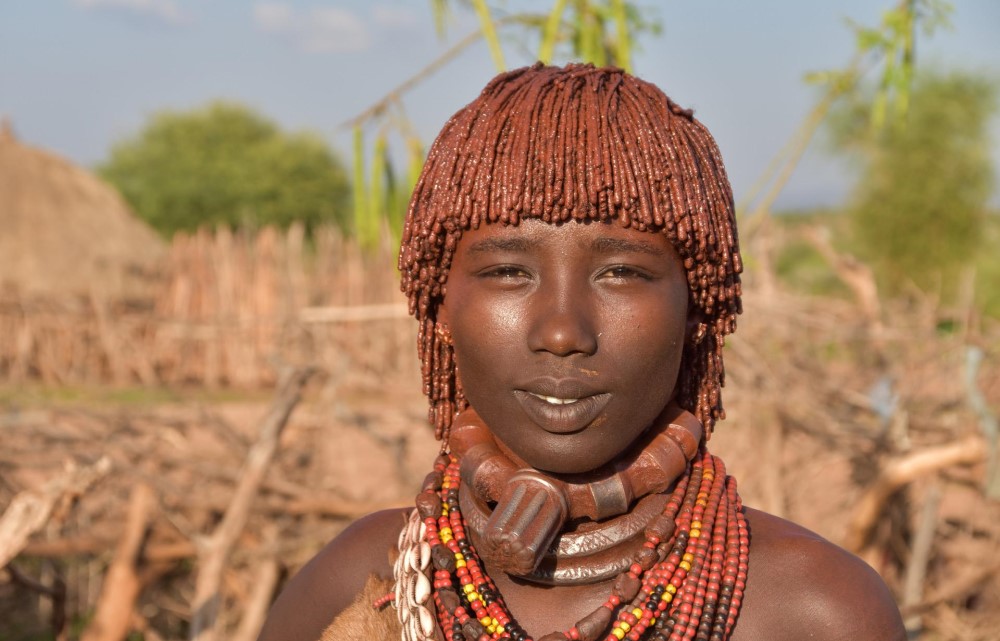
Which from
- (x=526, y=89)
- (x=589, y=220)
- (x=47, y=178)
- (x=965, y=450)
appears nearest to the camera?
(x=589, y=220)

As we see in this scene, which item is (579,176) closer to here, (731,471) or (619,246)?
(619,246)

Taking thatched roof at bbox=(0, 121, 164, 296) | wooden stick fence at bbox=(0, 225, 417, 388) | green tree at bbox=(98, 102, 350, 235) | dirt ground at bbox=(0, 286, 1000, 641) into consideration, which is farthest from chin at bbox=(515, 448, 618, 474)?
green tree at bbox=(98, 102, 350, 235)

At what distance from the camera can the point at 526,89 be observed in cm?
165

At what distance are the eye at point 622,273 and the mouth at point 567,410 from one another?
17cm

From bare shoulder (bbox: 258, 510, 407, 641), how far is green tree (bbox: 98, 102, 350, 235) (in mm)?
25839

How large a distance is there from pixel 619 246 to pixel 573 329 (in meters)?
0.15

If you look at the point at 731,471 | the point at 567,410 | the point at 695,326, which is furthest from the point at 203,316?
the point at 567,410

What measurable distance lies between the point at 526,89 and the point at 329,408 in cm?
366

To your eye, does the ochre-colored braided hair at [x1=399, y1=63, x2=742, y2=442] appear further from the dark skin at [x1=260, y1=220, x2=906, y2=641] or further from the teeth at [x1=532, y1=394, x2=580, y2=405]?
the teeth at [x1=532, y1=394, x2=580, y2=405]

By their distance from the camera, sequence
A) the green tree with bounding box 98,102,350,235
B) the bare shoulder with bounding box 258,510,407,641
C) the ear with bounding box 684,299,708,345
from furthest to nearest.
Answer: the green tree with bounding box 98,102,350,235
the bare shoulder with bounding box 258,510,407,641
the ear with bounding box 684,299,708,345

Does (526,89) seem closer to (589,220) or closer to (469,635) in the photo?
(589,220)

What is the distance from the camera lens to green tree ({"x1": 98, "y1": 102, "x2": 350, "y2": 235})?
29.1 metres

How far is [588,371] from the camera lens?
4.95 feet

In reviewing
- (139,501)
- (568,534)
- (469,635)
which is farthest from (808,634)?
(139,501)
